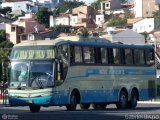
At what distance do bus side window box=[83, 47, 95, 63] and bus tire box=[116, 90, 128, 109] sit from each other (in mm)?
3082

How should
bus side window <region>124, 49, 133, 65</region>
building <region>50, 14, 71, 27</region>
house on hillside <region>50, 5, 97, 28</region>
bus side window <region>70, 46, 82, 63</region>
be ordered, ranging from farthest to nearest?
building <region>50, 14, 71, 27</region> → house on hillside <region>50, 5, 97, 28</region> → bus side window <region>124, 49, 133, 65</region> → bus side window <region>70, 46, 82, 63</region>

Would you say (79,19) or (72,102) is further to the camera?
(79,19)

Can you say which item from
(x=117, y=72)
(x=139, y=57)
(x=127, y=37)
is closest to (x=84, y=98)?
(x=117, y=72)

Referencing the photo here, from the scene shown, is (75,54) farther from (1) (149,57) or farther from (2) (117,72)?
(1) (149,57)

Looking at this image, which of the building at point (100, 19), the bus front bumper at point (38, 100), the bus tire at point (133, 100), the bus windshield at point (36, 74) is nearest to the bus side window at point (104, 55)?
the bus tire at point (133, 100)

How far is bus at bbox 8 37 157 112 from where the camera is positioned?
102 feet

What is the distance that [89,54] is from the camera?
33406 mm

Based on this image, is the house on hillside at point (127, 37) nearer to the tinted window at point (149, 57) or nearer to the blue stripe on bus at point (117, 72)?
the tinted window at point (149, 57)

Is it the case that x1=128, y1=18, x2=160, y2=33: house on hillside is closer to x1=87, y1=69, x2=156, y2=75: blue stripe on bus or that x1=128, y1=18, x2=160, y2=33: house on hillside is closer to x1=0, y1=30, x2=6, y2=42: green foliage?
x1=0, y1=30, x2=6, y2=42: green foliage

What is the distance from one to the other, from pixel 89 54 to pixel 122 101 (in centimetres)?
357

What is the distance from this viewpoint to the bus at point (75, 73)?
102 ft

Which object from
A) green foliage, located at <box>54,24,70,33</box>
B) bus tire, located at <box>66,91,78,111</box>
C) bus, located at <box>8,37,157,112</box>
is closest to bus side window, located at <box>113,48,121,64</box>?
bus, located at <box>8,37,157,112</box>

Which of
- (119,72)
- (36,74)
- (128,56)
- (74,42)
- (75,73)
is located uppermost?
(74,42)

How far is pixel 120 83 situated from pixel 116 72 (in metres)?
0.71
